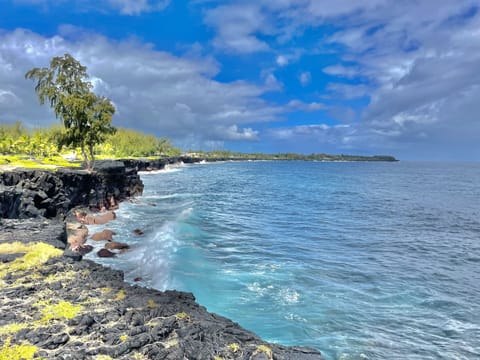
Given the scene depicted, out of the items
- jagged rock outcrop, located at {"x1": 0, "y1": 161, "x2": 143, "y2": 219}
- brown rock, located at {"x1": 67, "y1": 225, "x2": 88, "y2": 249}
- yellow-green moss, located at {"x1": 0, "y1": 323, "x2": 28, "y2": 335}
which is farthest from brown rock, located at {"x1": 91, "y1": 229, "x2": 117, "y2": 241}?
yellow-green moss, located at {"x1": 0, "y1": 323, "x2": 28, "y2": 335}

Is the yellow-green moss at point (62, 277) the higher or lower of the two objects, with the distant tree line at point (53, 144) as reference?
lower

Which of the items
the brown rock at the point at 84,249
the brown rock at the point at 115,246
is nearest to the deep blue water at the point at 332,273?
the brown rock at the point at 115,246

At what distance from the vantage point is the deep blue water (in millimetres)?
A: 13555

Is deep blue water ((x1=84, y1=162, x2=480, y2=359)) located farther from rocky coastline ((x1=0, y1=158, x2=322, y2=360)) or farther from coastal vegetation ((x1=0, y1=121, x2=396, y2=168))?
coastal vegetation ((x1=0, y1=121, x2=396, y2=168))

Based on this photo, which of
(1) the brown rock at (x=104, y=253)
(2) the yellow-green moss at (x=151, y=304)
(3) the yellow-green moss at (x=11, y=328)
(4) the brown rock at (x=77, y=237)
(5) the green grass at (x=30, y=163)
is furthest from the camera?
(5) the green grass at (x=30, y=163)

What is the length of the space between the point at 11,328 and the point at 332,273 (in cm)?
1752

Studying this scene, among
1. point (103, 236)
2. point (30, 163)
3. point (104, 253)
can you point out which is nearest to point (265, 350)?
point (104, 253)

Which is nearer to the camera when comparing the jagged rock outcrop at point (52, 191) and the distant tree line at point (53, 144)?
the jagged rock outcrop at point (52, 191)

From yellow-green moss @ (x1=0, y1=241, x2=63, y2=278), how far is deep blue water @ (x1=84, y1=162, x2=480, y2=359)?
19.5 feet

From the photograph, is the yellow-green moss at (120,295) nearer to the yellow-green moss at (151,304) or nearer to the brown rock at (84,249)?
the yellow-green moss at (151,304)

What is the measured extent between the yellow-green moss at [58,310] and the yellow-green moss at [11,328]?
0.49 m

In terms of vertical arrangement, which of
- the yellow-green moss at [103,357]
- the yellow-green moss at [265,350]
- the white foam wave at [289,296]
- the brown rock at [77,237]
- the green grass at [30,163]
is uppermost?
the green grass at [30,163]

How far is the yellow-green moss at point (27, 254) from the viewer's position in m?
13.2

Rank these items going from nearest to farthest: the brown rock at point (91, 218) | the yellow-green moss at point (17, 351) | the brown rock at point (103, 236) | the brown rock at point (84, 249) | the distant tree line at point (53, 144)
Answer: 1. the yellow-green moss at point (17, 351)
2. the brown rock at point (84, 249)
3. the brown rock at point (103, 236)
4. the brown rock at point (91, 218)
5. the distant tree line at point (53, 144)
